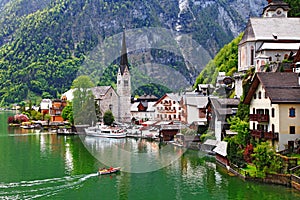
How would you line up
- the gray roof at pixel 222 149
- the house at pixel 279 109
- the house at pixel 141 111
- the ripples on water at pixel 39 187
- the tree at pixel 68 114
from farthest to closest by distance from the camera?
the house at pixel 141 111 → the tree at pixel 68 114 → the gray roof at pixel 222 149 → the house at pixel 279 109 → the ripples on water at pixel 39 187

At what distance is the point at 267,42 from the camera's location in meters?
51.1

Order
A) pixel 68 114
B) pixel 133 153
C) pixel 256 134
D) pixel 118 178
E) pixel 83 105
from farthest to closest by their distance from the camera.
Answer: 1. pixel 68 114
2. pixel 83 105
3. pixel 133 153
4. pixel 256 134
5. pixel 118 178

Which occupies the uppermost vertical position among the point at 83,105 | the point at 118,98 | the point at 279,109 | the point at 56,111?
the point at 118,98

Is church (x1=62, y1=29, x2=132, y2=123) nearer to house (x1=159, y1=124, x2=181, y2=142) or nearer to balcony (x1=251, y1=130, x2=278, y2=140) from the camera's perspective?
house (x1=159, y1=124, x2=181, y2=142)

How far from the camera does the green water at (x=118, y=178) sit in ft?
95.9

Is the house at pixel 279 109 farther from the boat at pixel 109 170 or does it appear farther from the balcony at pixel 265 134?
the boat at pixel 109 170

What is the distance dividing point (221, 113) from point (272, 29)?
12.8 metres

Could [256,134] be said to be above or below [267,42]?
below

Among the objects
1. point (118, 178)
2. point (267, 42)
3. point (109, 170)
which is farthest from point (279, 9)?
point (118, 178)

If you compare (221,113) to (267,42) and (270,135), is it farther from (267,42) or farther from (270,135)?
(270,135)

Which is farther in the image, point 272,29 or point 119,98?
point 119,98

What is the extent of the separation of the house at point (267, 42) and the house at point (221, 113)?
2731mm

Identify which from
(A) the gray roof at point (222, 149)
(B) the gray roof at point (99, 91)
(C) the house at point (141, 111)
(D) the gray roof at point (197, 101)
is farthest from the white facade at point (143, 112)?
(A) the gray roof at point (222, 149)

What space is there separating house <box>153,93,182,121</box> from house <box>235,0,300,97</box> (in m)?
17.8
